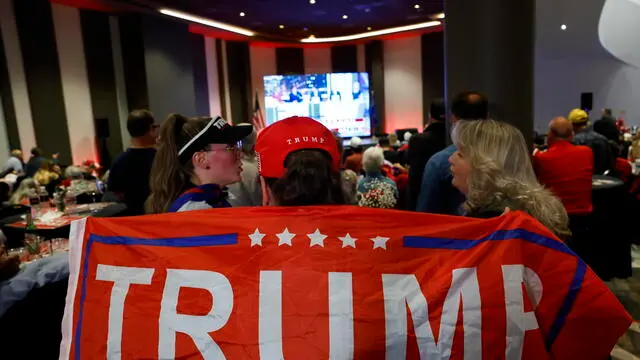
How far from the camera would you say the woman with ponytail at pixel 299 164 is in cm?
132

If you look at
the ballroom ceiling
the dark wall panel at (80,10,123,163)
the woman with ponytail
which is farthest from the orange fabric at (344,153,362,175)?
the dark wall panel at (80,10,123,163)

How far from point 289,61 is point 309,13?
4.28 metres

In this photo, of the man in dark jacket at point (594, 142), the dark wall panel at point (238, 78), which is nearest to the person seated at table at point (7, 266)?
the man in dark jacket at point (594, 142)

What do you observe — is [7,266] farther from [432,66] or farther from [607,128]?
[432,66]

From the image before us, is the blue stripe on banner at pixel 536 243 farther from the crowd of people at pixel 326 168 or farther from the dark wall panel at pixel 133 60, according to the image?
the dark wall panel at pixel 133 60

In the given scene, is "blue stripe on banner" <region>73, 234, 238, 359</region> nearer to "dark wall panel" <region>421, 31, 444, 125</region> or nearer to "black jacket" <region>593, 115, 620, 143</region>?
"black jacket" <region>593, 115, 620, 143</region>

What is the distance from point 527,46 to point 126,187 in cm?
307

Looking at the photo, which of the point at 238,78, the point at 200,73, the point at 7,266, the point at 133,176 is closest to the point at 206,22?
the point at 200,73

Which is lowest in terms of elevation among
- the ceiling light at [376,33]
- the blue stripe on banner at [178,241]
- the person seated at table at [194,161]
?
the blue stripe on banner at [178,241]

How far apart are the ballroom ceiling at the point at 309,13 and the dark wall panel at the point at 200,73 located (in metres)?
1.17

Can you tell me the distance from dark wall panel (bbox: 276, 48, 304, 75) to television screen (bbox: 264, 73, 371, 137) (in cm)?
104

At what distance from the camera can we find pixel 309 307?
1238 millimetres

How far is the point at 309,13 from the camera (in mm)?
11438

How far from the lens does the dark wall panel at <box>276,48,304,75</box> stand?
15.5 metres
